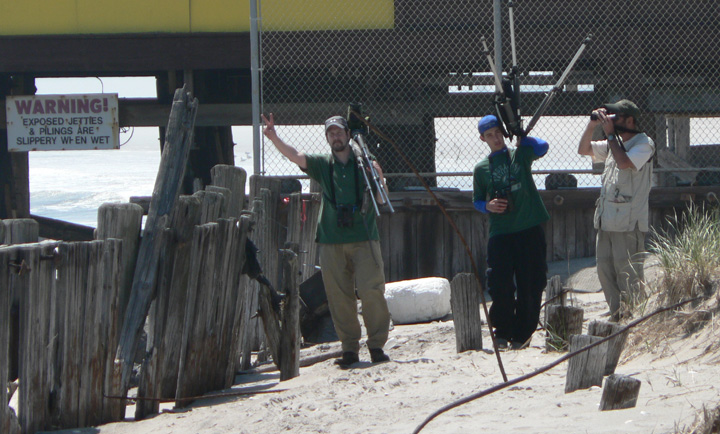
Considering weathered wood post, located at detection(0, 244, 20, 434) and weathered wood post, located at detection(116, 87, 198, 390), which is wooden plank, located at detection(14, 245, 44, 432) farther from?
weathered wood post, located at detection(116, 87, 198, 390)

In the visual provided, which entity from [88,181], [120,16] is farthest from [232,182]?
[88,181]

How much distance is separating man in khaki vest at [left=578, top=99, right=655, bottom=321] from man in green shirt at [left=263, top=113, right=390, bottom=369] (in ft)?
4.84

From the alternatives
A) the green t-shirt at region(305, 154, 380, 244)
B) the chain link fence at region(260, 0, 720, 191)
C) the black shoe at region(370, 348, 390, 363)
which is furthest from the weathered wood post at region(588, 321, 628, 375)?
the chain link fence at region(260, 0, 720, 191)

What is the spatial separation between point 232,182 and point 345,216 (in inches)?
42.4

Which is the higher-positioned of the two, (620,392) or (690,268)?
(690,268)

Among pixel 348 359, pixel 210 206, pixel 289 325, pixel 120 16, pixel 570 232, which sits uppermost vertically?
pixel 120 16

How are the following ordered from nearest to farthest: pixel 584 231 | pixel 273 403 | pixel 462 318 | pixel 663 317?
pixel 273 403
pixel 663 317
pixel 462 318
pixel 584 231

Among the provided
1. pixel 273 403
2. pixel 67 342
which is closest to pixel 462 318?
pixel 273 403

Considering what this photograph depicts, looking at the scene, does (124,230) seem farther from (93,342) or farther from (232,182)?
(232,182)

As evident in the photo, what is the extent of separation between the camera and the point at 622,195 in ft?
19.2

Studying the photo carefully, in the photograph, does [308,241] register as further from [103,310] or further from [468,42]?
[103,310]

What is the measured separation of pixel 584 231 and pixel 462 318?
4.78 metres

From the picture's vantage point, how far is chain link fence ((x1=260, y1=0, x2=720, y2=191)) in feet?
32.7

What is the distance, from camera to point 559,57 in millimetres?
10344
